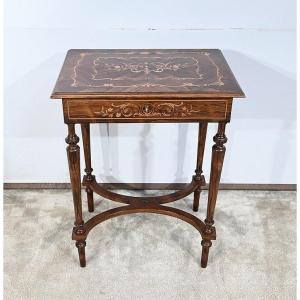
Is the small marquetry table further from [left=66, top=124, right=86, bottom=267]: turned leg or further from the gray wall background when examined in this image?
the gray wall background

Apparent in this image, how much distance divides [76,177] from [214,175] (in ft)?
1.42

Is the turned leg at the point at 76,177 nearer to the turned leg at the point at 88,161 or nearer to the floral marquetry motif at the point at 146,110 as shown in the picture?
the floral marquetry motif at the point at 146,110

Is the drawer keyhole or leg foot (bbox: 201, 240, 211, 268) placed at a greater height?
the drawer keyhole

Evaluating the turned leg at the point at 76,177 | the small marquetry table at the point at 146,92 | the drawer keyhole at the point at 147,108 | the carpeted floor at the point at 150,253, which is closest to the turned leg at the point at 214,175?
the small marquetry table at the point at 146,92

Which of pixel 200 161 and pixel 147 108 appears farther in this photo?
pixel 200 161

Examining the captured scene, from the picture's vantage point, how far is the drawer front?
3.97 feet

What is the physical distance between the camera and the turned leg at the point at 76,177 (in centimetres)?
129

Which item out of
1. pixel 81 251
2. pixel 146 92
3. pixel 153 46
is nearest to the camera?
pixel 146 92

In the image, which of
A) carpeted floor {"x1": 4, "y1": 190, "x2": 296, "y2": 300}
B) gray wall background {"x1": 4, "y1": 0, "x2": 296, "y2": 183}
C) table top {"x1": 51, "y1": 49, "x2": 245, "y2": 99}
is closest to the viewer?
table top {"x1": 51, "y1": 49, "x2": 245, "y2": 99}

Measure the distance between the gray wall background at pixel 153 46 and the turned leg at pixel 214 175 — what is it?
1.45 ft

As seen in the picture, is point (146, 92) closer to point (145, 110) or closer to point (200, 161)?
point (145, 110)

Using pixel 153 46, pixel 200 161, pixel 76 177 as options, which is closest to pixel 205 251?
pixel 200 161

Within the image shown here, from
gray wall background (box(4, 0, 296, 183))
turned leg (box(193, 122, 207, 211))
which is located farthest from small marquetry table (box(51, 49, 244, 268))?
turned leg (box(193, 122, 207, 211))

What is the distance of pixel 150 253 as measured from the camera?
161cm
